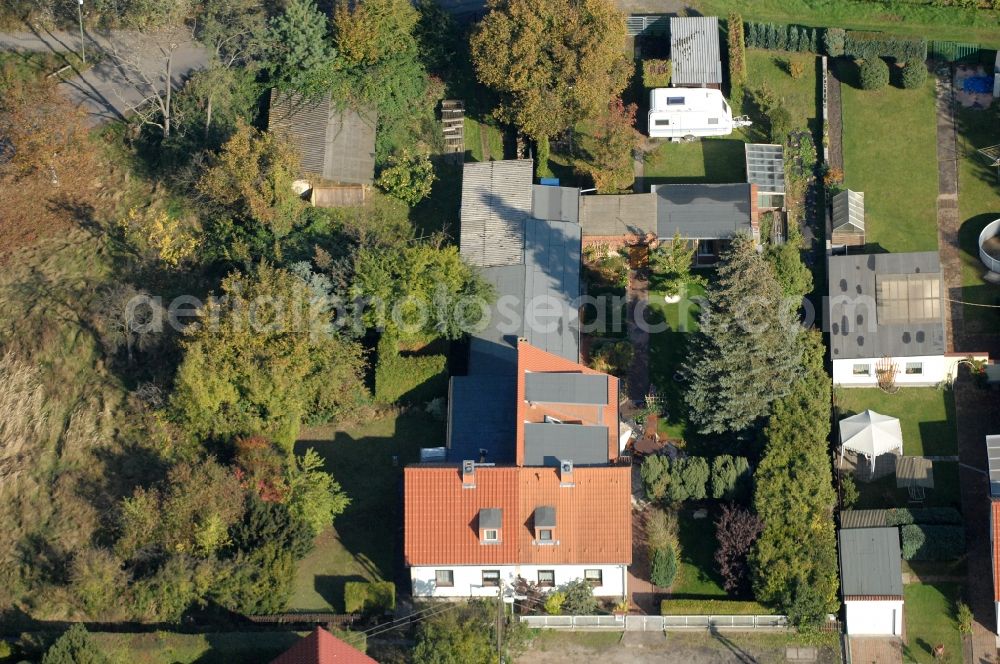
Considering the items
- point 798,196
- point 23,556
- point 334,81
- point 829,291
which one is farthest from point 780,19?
point 23,556

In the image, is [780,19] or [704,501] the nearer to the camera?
[704,501]

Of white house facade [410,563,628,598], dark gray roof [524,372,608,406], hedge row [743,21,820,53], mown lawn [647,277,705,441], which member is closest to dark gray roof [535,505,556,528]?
white house facade [410,563,628,598]

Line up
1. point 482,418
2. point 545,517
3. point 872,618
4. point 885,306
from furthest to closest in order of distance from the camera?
point 885,306 < point 482,418 < point 872,618 < point 545,517

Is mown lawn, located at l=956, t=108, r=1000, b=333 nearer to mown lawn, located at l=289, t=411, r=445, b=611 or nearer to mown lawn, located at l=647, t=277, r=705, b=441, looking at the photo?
mown lawn, located at l=647, t=277, r=705, b=441

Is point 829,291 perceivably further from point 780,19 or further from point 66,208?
point 66,208

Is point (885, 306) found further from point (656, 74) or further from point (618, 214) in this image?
point (656, 74)

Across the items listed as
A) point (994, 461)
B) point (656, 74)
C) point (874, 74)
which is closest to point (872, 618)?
point (994, 461)

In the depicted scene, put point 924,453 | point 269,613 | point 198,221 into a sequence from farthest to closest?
point 198,221
point 924,453
point 269,613
